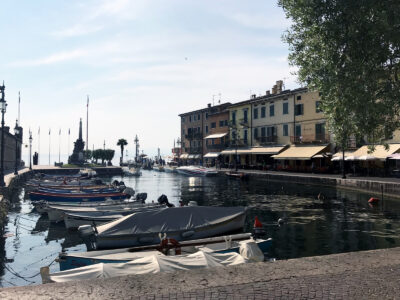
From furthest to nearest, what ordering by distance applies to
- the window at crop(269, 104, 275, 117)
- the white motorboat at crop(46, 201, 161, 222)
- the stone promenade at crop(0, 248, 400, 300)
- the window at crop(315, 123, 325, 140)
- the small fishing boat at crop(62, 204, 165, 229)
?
the window at crop(269, 104, 275, 117) → the window at crop(315, 123, 325, 140) → the white motorboat at crop(46, 201, 161, 222) → the small fishing boat at crop(62, 204, 165, 229) → the stone promenade at crop(0, 248, 400, 300)

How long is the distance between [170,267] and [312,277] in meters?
3.42

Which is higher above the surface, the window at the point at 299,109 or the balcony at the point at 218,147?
the window at the point at 299,109

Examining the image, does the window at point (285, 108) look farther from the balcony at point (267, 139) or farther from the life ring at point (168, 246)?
the life ring at point (168, 246)

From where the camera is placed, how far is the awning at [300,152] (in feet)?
157

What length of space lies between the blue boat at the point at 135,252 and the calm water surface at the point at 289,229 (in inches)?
89.4

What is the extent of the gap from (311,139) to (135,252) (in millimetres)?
43835

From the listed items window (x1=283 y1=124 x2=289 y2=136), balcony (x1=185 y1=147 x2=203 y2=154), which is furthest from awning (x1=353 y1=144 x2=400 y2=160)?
balcony (x1=185 y1=147 x2=203 y2=154)

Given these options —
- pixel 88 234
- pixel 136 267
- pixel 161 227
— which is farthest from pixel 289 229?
pixel 136 267

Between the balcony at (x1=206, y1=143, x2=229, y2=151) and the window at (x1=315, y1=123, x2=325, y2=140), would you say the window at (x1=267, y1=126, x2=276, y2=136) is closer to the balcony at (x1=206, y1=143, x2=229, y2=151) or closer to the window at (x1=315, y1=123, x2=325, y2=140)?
the window at (x1=315, y1=123, x2=325, y2=140)

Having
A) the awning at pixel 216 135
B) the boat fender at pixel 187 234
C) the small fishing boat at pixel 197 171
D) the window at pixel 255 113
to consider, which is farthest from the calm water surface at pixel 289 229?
the awning at pixel 216 135

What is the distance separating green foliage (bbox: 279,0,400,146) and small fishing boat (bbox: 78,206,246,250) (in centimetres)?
767

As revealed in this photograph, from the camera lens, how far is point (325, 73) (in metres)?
16.8

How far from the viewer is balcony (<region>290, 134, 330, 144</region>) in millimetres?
49322

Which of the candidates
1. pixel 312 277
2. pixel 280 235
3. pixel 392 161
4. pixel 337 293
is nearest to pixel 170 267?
pixel 312 277
